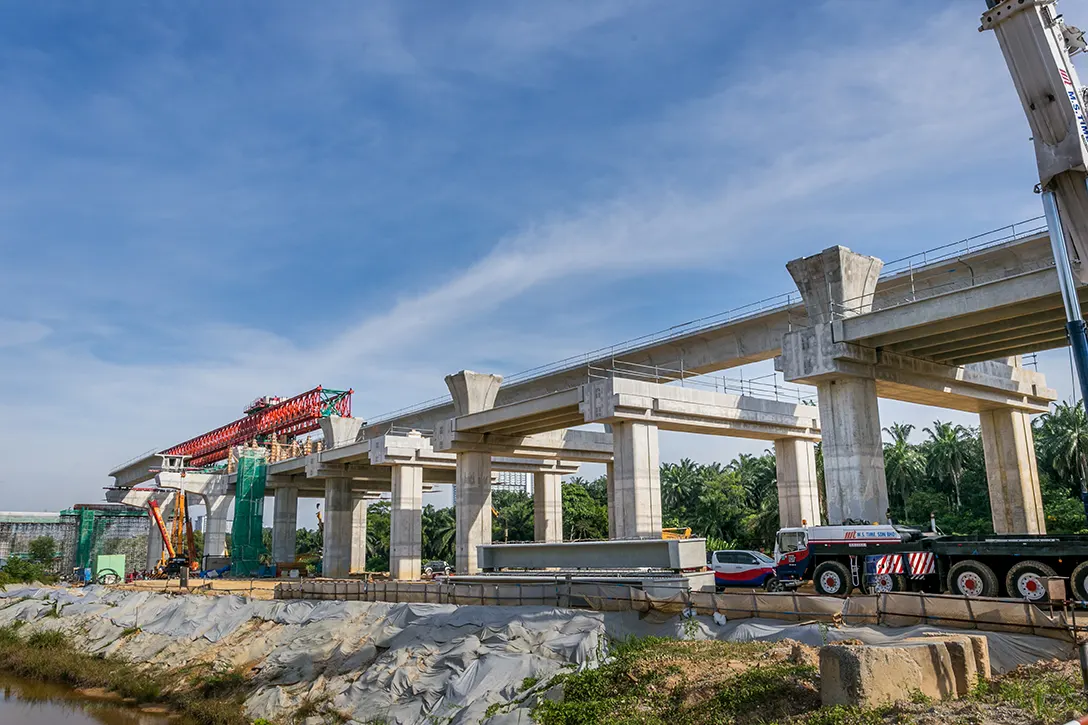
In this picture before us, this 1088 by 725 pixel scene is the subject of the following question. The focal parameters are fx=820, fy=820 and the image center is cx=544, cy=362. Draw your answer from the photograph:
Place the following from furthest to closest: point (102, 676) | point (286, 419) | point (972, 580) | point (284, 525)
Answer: point (286, 419) → point (284, 525) → point (102, 676) → point (972, 580)

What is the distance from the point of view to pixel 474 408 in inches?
1687

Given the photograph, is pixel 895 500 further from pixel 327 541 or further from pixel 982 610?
pixel 982 610

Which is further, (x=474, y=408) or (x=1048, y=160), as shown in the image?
(x=474, y=408)

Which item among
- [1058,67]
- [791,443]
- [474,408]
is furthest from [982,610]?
[474,408]

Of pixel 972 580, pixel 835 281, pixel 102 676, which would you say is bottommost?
pixel 102 676

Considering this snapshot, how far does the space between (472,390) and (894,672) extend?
33244mm

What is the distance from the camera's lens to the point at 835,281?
2750 centimetres

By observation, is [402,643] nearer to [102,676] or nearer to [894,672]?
[102,676]

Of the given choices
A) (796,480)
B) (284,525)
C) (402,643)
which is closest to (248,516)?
(284,525)

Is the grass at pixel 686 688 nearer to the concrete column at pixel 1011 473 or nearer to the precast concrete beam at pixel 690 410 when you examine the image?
the precast concrete beam at pixel 690 410

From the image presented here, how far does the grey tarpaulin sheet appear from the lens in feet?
58.6

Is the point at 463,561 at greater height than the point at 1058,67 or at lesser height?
lesser

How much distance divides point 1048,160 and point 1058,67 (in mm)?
1814

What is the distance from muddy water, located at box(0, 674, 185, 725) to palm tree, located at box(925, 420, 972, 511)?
52926 millimetres
